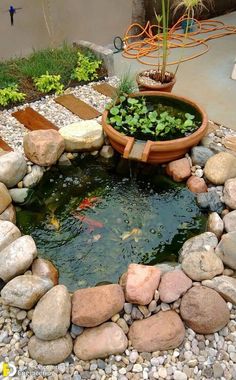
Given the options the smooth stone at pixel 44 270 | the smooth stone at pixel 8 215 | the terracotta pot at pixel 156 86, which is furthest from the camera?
the terracotta pot at pixel 156 86

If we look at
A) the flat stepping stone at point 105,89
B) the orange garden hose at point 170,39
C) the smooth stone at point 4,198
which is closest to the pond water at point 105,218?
the smooth stone at point 4,198

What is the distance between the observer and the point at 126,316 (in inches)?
88.5

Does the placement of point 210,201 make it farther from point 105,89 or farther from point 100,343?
point 105,89

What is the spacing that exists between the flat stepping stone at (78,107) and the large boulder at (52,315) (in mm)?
2025

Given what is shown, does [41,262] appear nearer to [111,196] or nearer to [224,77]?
[111,196]

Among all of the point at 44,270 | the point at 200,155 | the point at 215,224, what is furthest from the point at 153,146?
the point at 44,270

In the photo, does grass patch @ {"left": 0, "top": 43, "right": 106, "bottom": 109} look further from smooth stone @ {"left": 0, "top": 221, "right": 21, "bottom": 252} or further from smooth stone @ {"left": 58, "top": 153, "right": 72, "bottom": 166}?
smooth stone @ {"left": 0, "top": 221, "right": 21, "bottom": 252}

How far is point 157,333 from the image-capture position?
84.3 inches

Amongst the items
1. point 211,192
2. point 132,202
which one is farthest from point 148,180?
point 211,192

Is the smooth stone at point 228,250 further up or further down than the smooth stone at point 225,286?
further up

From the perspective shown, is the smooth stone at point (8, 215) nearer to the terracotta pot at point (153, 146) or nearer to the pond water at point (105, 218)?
the pond water at point (105, 218)

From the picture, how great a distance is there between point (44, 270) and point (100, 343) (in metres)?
0.56

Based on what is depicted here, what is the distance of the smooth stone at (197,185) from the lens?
311 centimetres

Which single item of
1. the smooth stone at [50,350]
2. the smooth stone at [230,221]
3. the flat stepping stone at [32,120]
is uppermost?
the flat stepping stone at [32,120]
